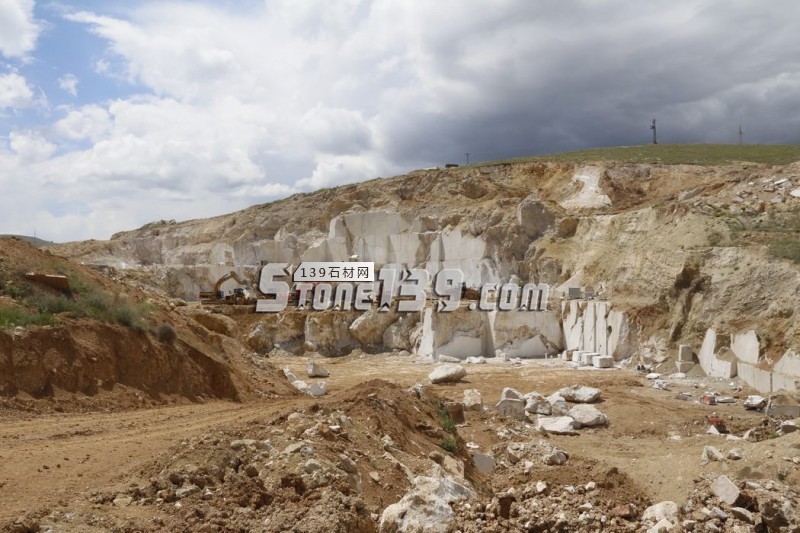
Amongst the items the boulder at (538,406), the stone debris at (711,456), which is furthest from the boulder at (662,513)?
the boulder at (538,406)

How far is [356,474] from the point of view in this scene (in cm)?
673

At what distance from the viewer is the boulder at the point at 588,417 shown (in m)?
13.9

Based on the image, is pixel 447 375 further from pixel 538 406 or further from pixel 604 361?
pixel 538 406

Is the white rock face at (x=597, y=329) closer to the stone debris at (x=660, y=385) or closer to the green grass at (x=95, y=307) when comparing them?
the stone debris at (x=660, y=385)

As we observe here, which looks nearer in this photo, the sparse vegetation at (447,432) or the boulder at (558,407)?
the sparse vegetation at (447,432)

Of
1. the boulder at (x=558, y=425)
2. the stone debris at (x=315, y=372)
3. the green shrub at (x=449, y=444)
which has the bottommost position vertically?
the stone debris at (x=315, y=372)

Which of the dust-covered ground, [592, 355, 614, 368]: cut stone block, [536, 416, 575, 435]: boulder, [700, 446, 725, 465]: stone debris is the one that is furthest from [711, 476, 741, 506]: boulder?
[592, 355, 614, 368]: cut stone block

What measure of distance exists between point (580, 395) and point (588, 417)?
2350mm

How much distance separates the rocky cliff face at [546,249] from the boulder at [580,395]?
5.02 meters

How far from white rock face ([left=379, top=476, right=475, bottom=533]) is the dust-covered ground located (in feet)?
0.04

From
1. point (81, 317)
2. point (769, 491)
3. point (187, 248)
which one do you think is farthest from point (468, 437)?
point (187, 248)

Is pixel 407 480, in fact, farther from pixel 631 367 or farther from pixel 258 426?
pixel 631 367

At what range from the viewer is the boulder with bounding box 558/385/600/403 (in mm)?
16172

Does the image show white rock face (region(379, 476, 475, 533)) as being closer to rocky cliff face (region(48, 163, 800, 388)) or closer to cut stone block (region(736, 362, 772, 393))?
cut stone block (region(736, 362, 772, 393))
